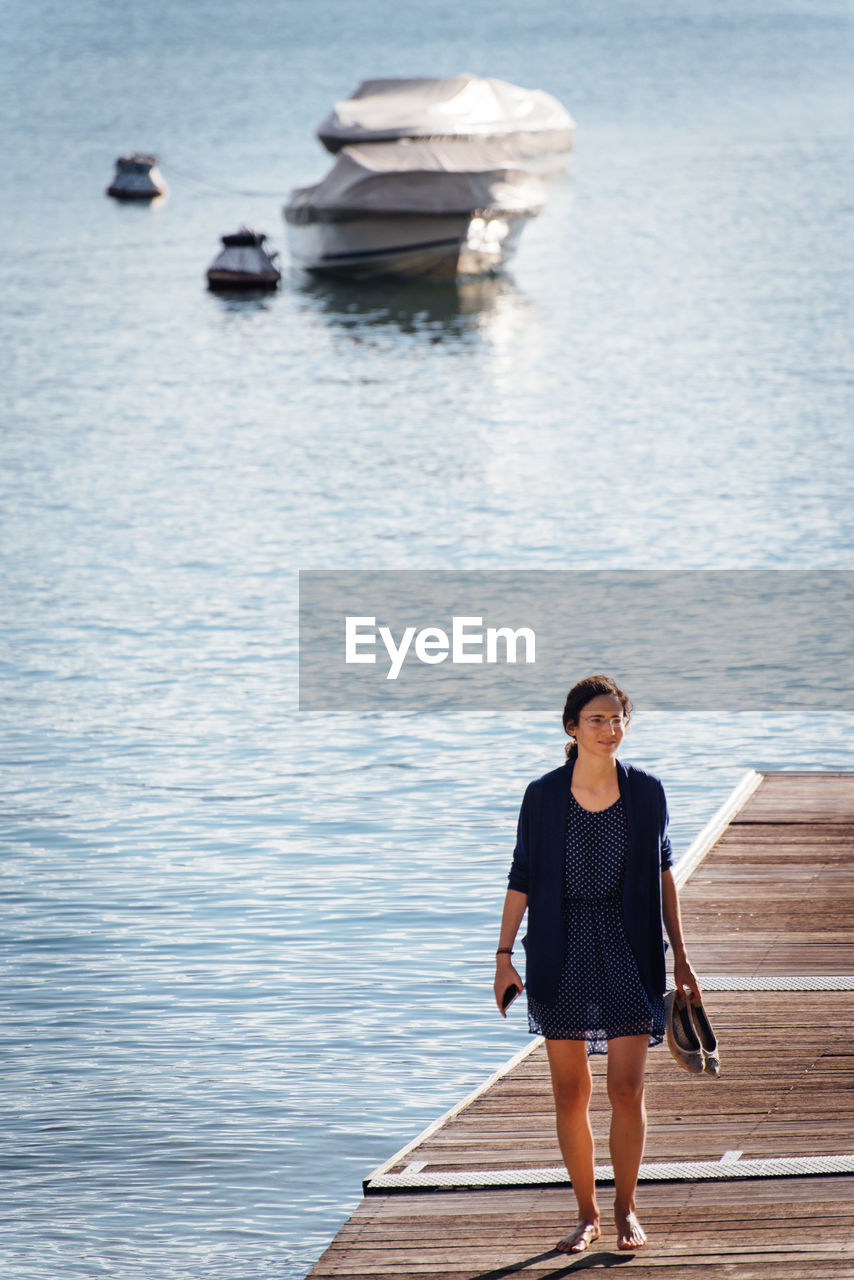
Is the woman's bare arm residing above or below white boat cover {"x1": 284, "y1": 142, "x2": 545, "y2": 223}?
above

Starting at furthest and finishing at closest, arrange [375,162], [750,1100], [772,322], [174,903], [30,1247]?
[375,162], [772,322], [174,903], [30,1247], [750,1100]

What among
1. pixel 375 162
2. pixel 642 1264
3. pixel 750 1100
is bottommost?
pixel 375 162

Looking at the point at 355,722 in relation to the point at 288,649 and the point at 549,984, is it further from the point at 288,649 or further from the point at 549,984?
→ the point at 549,984

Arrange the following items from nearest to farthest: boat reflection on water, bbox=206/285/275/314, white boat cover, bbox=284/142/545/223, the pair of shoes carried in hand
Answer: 1. the pair of shoes carried in hand
2. white boat cover, bbox=284/142/545/223
3. boat reflection on water, bbox=206/285/275/314

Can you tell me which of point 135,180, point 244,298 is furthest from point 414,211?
point 135,180

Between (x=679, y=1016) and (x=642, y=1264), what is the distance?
0.86 m

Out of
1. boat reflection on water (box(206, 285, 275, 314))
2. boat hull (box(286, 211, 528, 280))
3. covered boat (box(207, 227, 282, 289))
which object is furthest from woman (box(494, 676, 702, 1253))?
covered boat (box(207, 227, 282, 289))

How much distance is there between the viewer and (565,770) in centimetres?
610

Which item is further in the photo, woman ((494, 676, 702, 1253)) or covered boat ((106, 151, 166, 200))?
covered boat ((106, 151, 166, 200))

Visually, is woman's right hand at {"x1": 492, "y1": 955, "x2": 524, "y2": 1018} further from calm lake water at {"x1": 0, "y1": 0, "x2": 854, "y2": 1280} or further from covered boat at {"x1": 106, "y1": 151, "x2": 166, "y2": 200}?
covered boat at {"x1": 106, "y1": 151, "x2": 166, "y2": 200}

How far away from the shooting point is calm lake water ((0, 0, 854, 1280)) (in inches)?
385

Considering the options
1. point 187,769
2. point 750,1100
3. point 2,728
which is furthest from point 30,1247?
point 2,728

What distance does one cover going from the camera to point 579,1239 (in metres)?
6.34

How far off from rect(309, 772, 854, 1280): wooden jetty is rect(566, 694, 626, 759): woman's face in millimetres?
1769
